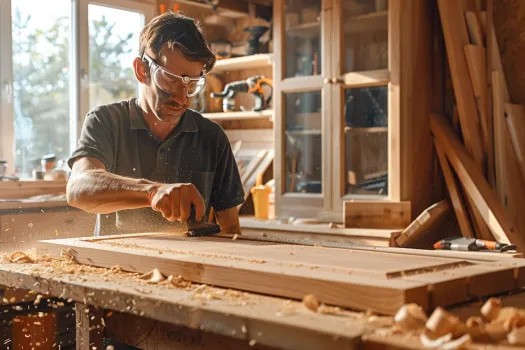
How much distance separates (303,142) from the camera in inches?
150

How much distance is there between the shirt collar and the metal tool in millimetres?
506

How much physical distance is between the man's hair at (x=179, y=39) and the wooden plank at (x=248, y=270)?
27.8 inches

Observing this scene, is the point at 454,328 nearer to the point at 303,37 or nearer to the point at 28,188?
the point at 303,37

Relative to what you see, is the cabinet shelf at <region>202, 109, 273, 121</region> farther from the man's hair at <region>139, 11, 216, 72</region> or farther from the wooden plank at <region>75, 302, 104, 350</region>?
the wooden plank at <region>75, 302, 104, 350</region>

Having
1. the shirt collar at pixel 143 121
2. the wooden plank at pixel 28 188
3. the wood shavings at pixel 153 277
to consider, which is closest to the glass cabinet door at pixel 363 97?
the shirt collar at pixel 143 121

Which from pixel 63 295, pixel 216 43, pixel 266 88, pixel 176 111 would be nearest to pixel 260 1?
pixel 216 43

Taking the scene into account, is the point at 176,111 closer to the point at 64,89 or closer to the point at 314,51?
the point at 314,51

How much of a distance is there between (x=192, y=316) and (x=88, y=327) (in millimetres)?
352

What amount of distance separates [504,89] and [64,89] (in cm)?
266

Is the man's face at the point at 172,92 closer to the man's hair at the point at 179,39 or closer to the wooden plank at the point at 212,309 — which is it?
the man's hair at the point at 179,39

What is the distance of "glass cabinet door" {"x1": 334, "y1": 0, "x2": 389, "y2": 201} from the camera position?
3.44 m

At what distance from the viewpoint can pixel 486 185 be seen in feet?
10.3

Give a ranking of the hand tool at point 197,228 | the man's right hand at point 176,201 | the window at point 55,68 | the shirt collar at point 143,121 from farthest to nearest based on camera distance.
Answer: the window at point 55,68 → the shirt collar at point 143,121 → the hand tool at point 197,228 → the man's right hand at point 176,201

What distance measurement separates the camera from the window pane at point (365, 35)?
342 centimetres
